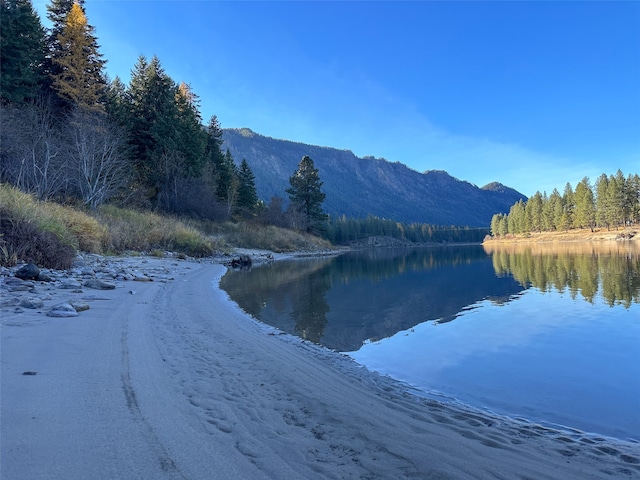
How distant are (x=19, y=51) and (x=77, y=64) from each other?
3944 mm

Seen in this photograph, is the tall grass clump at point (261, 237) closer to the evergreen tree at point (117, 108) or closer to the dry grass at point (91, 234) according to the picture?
the dry grass at point (91, 234)

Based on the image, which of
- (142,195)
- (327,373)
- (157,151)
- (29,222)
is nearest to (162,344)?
(327,373)

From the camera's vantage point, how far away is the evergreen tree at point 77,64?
25.4 meters

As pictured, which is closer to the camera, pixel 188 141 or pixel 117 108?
pixel 117 108

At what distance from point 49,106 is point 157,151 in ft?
26.2

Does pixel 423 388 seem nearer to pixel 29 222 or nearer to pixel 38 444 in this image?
pixel 38 444

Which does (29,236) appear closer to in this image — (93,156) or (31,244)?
(31,244)

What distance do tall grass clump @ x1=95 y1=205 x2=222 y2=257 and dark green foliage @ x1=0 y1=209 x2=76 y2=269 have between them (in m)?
7.00

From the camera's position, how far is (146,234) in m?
19.9

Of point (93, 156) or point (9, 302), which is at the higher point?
point (93, 156)

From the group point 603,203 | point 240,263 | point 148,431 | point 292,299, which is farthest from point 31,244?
point 603,203

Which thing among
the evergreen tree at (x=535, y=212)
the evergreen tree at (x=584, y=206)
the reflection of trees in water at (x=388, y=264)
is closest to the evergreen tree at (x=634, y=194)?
the evergreen tree at (x=584, y=206)

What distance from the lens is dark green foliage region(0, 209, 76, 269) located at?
845 cm

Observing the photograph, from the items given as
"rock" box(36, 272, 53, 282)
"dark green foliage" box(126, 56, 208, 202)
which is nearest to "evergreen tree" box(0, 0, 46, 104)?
"dark green foliage" box(126, 56, 208, 202)
